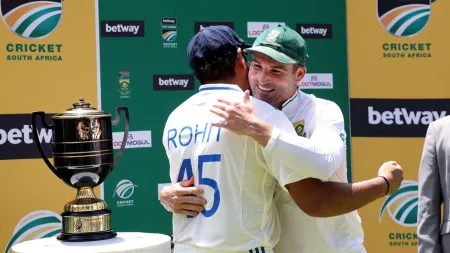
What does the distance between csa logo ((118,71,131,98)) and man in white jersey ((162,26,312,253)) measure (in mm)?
2884

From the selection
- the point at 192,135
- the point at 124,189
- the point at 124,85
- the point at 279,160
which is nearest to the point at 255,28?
the point at 124,85

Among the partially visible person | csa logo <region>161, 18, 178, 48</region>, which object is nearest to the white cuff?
the partially visible person

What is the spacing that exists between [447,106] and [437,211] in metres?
2.90

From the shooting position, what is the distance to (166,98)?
576 centimetres

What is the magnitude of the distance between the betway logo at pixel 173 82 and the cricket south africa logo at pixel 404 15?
163cm

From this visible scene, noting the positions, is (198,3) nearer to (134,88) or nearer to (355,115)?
(134,88)

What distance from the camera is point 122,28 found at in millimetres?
5688

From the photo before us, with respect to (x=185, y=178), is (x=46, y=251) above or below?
below

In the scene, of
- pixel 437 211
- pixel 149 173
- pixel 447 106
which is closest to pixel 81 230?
pixel 437 211

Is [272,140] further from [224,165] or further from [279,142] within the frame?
[224,165]

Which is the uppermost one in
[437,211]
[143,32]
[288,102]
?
[143,32]

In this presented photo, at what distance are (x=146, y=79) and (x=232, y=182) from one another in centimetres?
319

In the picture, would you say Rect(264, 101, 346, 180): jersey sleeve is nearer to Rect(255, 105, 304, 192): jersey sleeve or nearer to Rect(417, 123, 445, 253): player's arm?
Rect(255, 105, 304, 192): jersey sleeve

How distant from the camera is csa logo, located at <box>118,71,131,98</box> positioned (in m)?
5.67
